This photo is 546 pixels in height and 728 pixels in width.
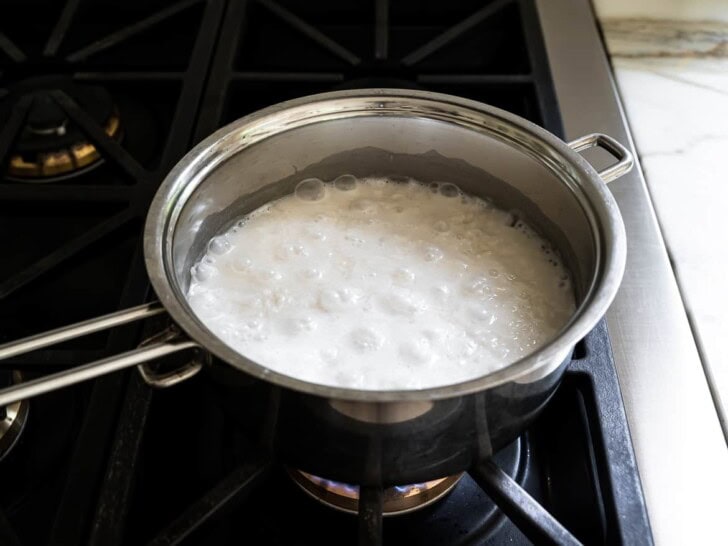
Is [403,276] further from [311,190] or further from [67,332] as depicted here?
[67,332]

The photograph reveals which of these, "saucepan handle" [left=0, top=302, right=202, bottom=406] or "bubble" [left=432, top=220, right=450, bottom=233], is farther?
"bubble" [left=432, top=220, right=450, bottom=233]

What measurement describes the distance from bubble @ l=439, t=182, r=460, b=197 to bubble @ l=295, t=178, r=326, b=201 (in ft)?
0.37

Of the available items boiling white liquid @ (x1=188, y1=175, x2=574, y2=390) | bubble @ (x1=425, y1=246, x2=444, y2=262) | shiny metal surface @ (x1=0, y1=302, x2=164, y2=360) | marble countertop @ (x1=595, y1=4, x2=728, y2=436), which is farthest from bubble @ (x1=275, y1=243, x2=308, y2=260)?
marble countertop @ (x1=595, y1=4, x2=728, y2=436)

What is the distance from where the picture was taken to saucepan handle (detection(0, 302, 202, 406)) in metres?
0.42

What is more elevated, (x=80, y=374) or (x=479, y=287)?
(x=80, y=374)

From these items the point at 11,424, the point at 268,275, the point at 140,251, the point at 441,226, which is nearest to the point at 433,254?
the point at 441,226

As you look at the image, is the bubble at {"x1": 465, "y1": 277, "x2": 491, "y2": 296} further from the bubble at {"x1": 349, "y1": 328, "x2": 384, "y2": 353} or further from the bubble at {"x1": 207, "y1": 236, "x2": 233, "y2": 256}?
the bubble at {"x1": 207, "y1": 236, "x2": 233, "y2": 256}

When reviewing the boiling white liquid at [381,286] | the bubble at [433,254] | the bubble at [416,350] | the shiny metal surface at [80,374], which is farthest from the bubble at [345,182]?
the shiny metal surface at [80,374]

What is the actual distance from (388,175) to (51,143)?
356 millimetres

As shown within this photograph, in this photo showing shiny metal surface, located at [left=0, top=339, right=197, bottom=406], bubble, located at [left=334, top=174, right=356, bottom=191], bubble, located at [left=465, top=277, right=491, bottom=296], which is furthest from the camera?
bubble, located at [left=334, top=174, right=356, bottom=191]

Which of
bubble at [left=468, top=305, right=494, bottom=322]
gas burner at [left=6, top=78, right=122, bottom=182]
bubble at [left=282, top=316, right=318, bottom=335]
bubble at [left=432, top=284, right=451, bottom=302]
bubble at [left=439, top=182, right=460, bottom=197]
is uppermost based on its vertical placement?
gas burner at [left=6, top=78, right=122, bottom=182]

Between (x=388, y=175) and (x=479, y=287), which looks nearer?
(x=479, y=287)

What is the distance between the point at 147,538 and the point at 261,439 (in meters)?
0.13

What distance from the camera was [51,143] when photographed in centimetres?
→ 80
